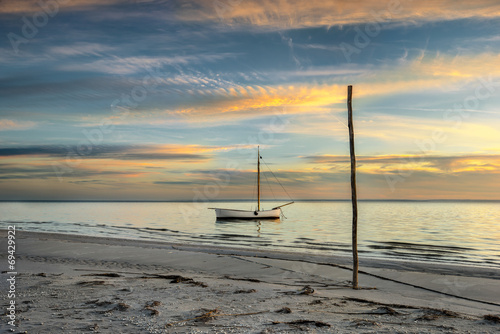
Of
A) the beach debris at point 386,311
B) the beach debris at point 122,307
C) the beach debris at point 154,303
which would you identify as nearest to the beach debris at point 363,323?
the beach debris at point 386,311

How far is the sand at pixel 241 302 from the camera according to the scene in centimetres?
658

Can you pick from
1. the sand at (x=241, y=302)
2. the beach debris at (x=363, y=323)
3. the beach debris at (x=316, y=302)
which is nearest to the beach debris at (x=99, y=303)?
the sand at (x=241, y=302)

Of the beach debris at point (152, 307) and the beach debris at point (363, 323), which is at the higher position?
the beach debris at point (363, 323)

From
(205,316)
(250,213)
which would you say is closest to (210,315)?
(205,316)

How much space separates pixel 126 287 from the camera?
9.72 m

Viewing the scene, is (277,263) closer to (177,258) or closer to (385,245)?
(177,258)

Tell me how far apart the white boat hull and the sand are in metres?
47.2

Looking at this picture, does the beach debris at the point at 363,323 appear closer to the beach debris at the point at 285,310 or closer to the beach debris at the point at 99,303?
the beach debris at the point at 285,310

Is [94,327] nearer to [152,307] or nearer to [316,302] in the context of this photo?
[152,307]

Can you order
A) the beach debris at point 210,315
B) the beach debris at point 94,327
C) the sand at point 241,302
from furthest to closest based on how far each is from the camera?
the beach debris at point 210,315 < the sand at point 241,302 < the beach debris at point 94,327

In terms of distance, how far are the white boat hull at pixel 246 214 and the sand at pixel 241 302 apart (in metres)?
47.2

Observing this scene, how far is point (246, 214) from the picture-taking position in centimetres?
6394

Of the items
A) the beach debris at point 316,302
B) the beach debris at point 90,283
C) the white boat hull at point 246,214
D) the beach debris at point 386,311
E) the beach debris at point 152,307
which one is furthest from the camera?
the white boat hull at point 246,214

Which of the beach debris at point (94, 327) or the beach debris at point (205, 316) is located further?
the beach debris at point (205, 316)
